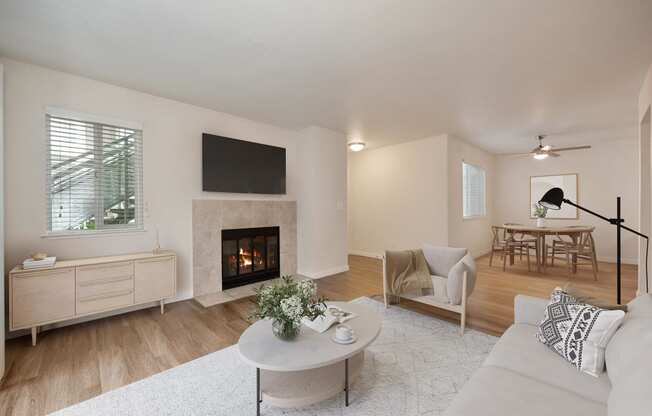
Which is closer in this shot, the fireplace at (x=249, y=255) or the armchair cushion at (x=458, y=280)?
the armchair cushion at (x=458, y=280)

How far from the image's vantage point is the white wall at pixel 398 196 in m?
5.32

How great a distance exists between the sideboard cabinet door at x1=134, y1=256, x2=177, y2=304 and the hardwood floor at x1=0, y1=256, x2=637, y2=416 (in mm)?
251

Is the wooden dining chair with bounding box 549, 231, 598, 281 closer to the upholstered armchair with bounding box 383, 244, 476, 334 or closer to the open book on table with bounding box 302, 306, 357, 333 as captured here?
the upholstered armchair with bounding box 383, 244, 476, 334

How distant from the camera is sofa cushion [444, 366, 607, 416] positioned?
110cm

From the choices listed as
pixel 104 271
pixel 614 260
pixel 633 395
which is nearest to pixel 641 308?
pixel 633 395

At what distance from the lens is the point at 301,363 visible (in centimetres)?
149

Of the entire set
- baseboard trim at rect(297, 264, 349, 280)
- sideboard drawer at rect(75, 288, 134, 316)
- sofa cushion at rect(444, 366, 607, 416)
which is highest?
sofa cushion at rect(444, 366, 607, 416)

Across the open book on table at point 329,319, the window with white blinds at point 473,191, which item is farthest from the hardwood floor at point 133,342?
the window with white blinds at point 473,191

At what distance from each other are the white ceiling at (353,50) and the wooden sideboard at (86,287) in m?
1.95

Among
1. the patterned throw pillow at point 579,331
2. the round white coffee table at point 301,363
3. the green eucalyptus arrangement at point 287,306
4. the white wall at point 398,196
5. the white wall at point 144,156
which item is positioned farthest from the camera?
the white wall at point 398,196

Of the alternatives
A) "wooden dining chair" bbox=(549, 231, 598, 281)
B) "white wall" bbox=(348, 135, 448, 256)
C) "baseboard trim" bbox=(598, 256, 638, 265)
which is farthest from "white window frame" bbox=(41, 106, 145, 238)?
"baseboard trim" bbox=(598, 256, 638, 265)

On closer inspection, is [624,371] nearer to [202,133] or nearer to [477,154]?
[202,133]

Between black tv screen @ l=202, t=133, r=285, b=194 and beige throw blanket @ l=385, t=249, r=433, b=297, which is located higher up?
black tv screen @ l=202, t=133, r=285, b=194

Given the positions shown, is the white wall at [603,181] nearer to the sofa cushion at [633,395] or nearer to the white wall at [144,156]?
the sofa cushion at [633,395]
